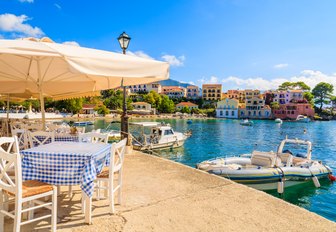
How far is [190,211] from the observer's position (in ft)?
11.7

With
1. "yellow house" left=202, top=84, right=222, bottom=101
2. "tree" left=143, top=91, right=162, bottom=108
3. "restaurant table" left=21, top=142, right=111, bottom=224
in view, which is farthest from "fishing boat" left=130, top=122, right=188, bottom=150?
"yellow house" left=202, top=84, right=222, bottom=101

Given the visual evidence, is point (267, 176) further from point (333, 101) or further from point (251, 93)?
point (333, 101)

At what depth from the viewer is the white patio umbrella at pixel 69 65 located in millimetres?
3113

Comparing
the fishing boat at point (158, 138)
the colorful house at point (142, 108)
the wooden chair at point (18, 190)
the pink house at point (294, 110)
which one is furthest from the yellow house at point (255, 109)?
the wooden chair at point (18, 190)

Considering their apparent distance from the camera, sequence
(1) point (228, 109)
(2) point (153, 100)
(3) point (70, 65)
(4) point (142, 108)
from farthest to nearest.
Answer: (2) point (153, 100) → (4) point (142, 108) → (1) point (228, 109) → (3) point (70, 65)

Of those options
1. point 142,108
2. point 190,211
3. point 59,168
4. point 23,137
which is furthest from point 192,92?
point 59,168

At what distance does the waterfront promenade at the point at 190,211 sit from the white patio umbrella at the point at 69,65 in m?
2.04

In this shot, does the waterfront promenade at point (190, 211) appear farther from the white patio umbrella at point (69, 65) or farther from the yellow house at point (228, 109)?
the yellow house at point (228, 109)

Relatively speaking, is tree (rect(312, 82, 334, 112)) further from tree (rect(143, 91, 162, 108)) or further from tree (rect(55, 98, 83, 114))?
tree (rect(55, 98, 83, 114))

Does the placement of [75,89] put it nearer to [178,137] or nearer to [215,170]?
[215,170]

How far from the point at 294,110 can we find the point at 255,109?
1328 centimetres

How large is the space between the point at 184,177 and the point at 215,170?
265 inches

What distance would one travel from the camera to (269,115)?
86.6 meters

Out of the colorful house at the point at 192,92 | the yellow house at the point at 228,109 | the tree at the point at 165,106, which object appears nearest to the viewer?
the yellow house at the point at 228,109
